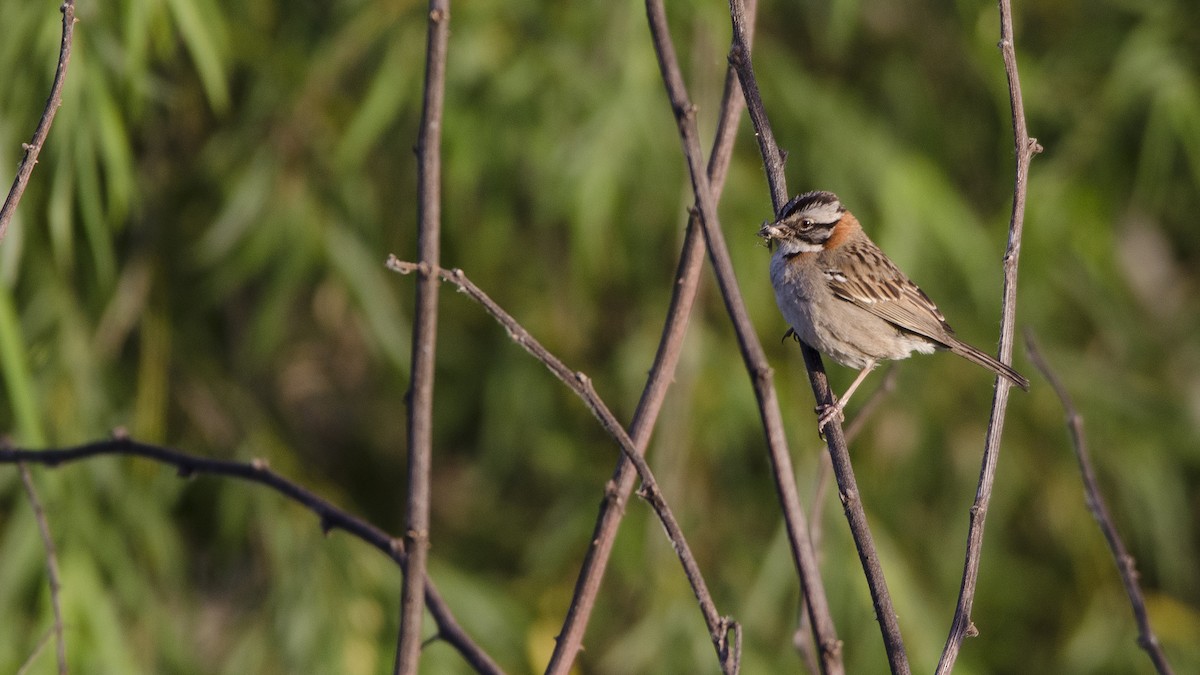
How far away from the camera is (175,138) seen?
16.0 ft

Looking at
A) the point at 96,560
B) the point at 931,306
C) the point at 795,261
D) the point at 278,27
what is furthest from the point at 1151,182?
the point at 96,560

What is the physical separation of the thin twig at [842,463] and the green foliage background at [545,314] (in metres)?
2.16

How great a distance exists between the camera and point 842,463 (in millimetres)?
1759

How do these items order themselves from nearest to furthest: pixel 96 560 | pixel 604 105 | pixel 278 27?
1. pixel 96 560
2. pixel 604 105
3. pixel 278 27

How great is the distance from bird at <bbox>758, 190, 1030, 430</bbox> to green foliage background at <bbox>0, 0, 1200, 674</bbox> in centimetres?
109

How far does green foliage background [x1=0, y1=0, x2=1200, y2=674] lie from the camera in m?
4.12

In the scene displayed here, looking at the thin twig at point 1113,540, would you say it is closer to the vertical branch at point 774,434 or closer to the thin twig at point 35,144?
the vertical branch at point 774,434

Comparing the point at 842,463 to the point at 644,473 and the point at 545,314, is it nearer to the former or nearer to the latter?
the point at 644,473

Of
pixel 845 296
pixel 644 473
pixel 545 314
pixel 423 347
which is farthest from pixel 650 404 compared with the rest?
pixel 545 314

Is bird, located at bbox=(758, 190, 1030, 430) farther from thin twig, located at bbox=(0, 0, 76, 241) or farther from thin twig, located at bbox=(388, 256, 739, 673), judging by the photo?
thin twig, located at bbox=(0, 0, 76, 241)

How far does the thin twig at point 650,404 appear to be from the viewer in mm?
1896

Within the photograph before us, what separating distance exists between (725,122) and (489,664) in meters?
0.95

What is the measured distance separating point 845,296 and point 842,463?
1689 millimetres

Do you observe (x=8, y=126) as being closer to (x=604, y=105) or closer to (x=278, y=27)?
(x=278, y=27)
